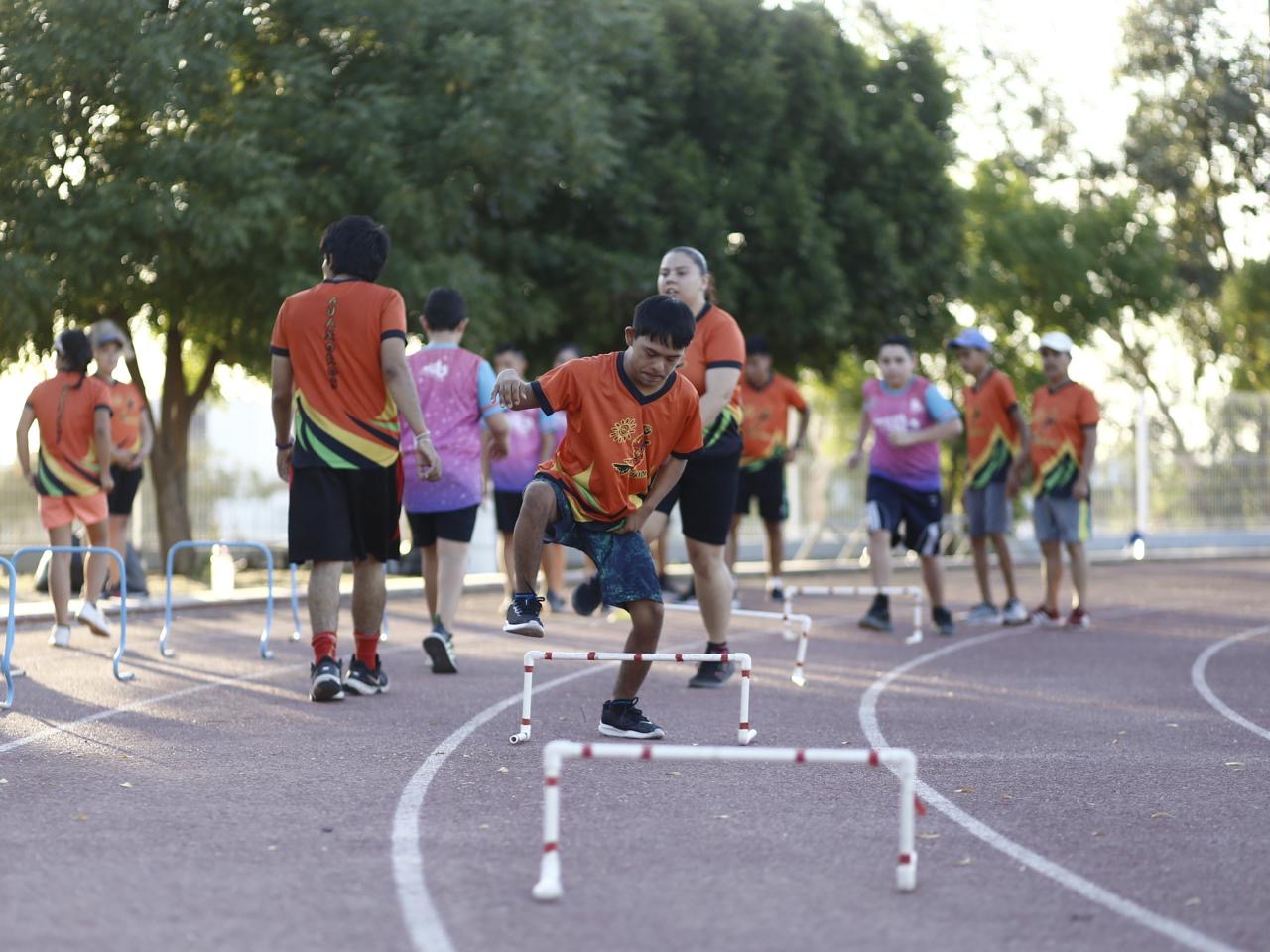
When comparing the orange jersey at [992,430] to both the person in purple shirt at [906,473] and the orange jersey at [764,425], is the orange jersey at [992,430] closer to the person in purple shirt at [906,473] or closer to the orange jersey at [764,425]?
the person in purple shirt at [906,473]

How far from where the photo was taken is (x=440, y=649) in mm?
10523

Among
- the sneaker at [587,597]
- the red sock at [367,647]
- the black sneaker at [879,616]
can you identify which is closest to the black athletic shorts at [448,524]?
the red sock at [367,647]

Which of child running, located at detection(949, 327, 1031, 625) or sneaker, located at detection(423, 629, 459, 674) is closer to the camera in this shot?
sneaker, located at detection(423, 629, 459, 674)

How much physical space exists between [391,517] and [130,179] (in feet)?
36.5

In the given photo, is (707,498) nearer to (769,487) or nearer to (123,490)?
(123,490)

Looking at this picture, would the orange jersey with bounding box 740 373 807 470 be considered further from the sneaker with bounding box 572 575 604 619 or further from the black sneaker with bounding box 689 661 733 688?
the sneaker with bounding box 572 575 604 619

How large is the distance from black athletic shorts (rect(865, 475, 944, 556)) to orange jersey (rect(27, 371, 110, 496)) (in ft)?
17.5

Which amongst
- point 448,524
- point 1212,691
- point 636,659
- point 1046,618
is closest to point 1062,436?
point 1046,618

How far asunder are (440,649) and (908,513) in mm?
4333

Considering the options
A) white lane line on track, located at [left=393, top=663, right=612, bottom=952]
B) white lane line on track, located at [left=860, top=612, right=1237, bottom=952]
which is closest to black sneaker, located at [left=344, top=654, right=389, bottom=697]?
white lane line on track, located at [left=393, top=663, right=612, bottom=952]

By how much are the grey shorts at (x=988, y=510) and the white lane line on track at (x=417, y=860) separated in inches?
271

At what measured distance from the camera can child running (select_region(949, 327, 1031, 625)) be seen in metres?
14.4

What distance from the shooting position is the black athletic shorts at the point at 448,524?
10.6 m

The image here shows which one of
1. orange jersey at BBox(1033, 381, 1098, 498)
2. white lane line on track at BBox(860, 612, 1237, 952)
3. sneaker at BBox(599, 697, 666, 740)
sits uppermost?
orange jersey at BBox(1033, 381, 1098, 498)
